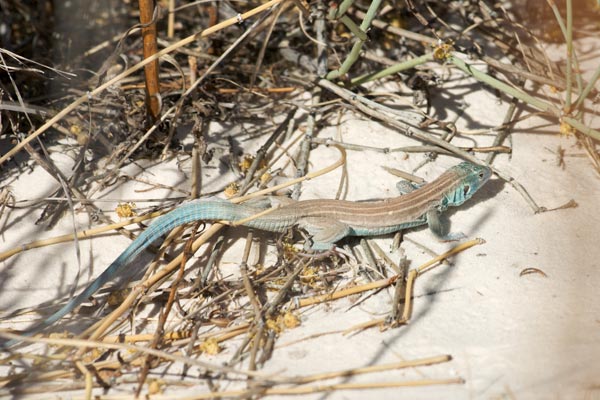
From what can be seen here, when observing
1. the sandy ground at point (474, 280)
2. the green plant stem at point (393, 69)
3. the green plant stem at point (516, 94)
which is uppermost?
the green plant stem at point (393, 69)

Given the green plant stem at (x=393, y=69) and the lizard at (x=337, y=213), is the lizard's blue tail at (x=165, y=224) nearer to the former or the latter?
the lizard at (x=337, y=213)

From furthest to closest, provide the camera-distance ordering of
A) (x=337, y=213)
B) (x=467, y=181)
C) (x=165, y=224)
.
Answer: (x=467, y=181)
(x=337, y=213)
(x=165, y=224)

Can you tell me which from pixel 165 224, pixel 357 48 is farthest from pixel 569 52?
pixel 165 224

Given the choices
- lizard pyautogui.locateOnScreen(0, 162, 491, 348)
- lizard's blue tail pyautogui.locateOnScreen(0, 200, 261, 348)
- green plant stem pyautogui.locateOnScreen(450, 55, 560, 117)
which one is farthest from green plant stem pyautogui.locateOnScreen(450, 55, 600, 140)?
lizard's blue tail pyautogui.locateOnScreen(0, 200, 261, 348)

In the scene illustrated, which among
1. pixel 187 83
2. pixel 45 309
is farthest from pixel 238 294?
pixel 187 83

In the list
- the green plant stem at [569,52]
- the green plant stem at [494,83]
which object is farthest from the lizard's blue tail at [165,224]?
the green plant stem at [569,52]

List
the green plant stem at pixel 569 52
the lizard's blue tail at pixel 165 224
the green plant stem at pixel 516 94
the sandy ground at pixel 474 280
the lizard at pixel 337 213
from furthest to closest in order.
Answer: the green plant stem at pixel 516 94, the green plant stem at pixel 569 52, the lizard at pixel 337 213, the lizard's blue tail at pixel 165 224, the sandy ground at pixel 474 280

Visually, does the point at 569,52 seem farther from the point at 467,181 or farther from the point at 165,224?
the point at 165,224

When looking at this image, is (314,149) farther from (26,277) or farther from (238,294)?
(26,277)
